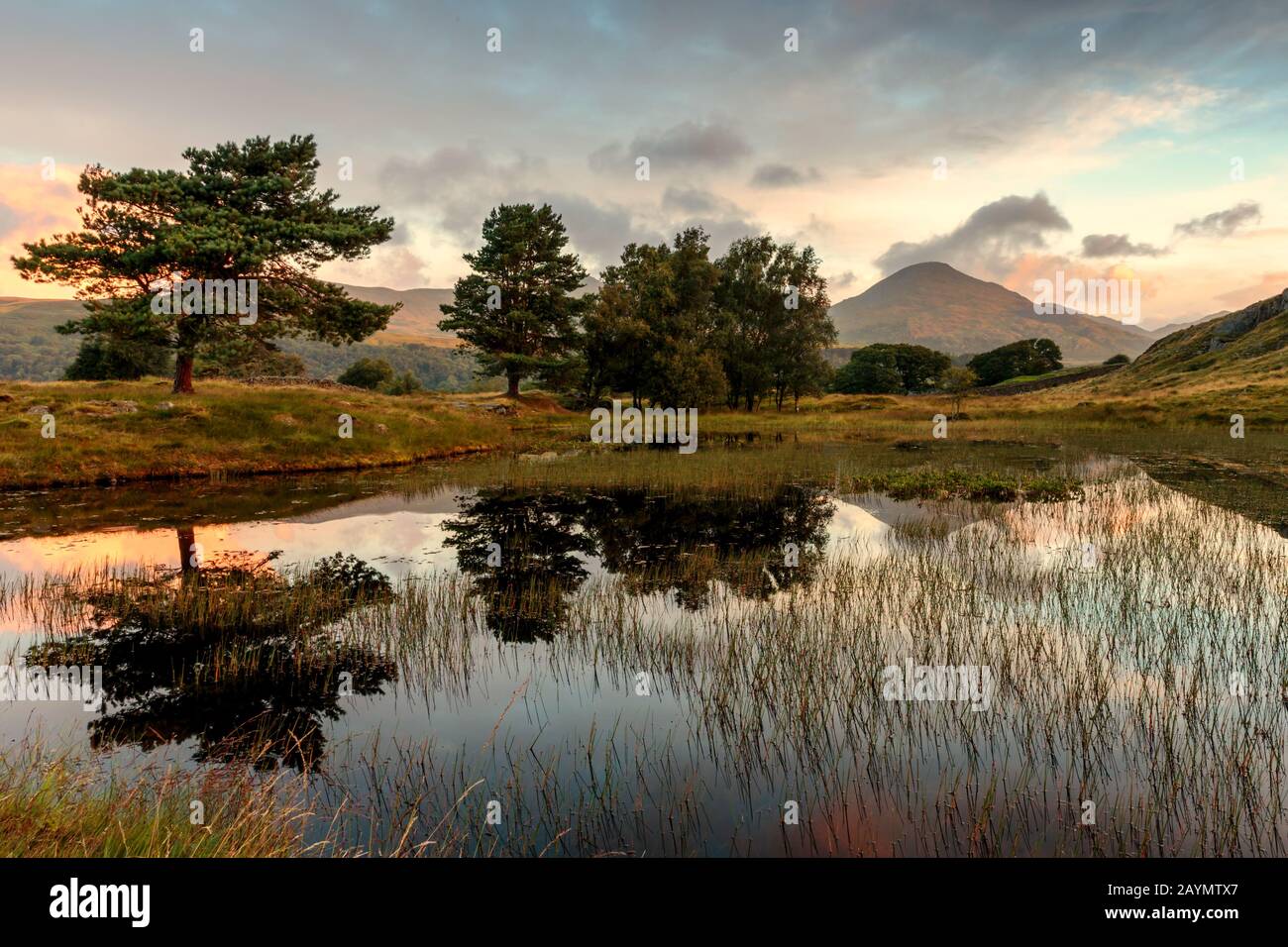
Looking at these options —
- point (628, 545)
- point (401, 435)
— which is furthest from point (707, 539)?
point (401, 435)

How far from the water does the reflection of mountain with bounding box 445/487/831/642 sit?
0.14 m

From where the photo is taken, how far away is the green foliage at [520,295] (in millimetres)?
69062

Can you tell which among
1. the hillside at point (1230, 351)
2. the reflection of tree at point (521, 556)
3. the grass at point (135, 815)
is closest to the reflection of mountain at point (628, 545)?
the reflection of tree at point (521, 556)

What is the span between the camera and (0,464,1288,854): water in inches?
225

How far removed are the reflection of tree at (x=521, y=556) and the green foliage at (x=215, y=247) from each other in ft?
68.5

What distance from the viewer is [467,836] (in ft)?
17.8

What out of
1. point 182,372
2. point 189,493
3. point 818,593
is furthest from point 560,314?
point 818,593

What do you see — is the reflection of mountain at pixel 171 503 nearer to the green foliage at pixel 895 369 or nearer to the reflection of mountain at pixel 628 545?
the reflection of mountain at pixel 628 545

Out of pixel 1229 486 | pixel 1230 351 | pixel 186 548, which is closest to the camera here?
pixel 186 548

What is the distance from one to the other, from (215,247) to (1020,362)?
14242cm

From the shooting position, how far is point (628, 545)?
56.7 feet

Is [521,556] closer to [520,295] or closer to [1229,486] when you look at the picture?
[1229,486]

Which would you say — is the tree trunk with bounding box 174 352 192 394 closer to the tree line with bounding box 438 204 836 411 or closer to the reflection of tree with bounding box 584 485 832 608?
the reflection of tree with bounding box 584 485 832 608

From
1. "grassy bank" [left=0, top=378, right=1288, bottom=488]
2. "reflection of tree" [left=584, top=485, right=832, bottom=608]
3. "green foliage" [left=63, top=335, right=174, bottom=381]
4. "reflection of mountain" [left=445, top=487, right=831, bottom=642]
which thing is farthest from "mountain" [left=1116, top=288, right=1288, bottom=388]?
"green foliage" [left=63, top=335, right=174, bottom=381]
